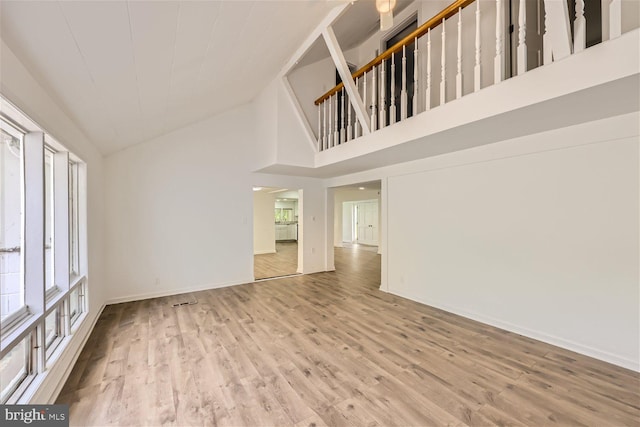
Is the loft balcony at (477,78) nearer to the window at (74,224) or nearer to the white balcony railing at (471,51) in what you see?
the white balcony railing at (471,51)

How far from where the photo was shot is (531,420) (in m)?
1.73

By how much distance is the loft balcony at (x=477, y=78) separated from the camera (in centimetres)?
182

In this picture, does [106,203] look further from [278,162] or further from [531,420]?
[531,420]

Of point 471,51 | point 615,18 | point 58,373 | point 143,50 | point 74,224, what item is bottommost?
point 58,373

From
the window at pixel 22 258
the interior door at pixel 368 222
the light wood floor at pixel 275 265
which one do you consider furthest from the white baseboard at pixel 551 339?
the interior door at pixel 368 222

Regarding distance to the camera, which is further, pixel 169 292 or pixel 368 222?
pixel 368 222

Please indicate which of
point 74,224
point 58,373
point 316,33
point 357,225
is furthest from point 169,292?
point 357,225

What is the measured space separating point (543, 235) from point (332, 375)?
2.66m

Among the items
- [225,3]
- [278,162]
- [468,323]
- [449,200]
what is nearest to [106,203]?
[278,162]

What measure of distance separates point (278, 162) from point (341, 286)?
2602 mm

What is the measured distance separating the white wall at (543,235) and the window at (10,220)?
4328mm

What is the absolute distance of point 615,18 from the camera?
1676 mm

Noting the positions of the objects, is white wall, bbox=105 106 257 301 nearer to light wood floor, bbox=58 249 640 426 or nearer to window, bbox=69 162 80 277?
light wood floor, bbox=58 249 640 426

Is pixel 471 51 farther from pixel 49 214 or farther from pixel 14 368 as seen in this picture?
pixel 14 368
